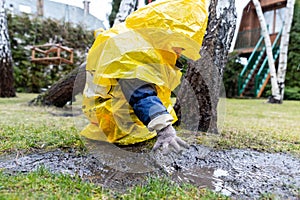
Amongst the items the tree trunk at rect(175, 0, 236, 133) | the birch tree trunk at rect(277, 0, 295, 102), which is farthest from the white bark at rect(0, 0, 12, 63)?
the birch tree trunk at rect(277, 0, 295, 102)

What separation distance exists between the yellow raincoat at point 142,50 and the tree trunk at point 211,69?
2.21 ft

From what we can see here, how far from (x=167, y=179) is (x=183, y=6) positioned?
739 millimetres

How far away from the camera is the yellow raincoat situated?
1.13m

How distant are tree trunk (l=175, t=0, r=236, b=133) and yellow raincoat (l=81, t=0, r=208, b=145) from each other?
674 mm

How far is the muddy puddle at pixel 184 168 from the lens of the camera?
1061 millimetres

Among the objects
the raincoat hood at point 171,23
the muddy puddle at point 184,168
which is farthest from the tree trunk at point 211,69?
the raincoat hood at point 171,23

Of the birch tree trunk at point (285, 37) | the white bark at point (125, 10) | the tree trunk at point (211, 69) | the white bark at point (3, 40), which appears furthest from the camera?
the birch tree trunk at point (285, 37)

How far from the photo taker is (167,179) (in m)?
1.08

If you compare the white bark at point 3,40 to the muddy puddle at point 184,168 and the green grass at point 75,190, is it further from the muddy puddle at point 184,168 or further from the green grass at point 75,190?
the green grass at point 75,190

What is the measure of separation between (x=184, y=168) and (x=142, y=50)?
0.56m

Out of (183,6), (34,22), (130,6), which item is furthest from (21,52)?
(183,6)

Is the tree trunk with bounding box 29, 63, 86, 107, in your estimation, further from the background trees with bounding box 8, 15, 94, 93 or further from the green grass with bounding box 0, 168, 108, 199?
the background trees with bounding box 8, 15, 94, 93

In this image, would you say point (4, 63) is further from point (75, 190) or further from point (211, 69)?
point (75, 190)

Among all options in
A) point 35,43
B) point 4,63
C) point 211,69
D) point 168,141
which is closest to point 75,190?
point 168,141
